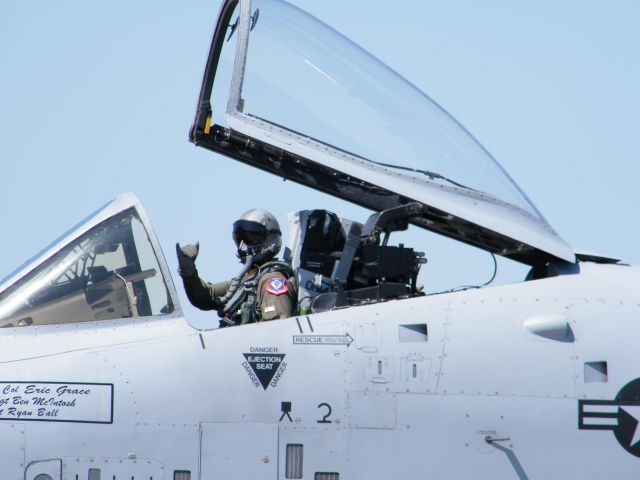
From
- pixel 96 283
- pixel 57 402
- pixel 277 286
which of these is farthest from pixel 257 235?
pixel 57 402

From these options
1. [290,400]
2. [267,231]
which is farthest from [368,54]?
[290,400]

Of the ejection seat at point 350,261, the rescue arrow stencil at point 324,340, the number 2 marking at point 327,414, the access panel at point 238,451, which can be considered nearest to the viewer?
the access panel at point 238,451

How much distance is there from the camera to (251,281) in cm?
781

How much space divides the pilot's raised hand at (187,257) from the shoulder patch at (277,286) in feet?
2.90

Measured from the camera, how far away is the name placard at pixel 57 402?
6453 mm

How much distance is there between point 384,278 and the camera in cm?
723

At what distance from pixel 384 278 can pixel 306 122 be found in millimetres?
1354

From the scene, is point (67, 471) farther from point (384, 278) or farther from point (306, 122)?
point (306, 122)

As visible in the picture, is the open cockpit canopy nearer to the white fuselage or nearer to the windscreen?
the windscreen

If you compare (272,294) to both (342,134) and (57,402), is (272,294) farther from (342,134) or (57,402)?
(57,402)

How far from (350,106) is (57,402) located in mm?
3132

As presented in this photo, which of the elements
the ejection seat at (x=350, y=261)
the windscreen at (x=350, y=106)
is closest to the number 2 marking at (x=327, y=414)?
the ejection seat at (x=350, y=261)

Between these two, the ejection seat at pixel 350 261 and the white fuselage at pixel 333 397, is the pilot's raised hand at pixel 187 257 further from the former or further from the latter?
the white fuselage at pixel 333 397

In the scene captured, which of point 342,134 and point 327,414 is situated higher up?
point 342,134
